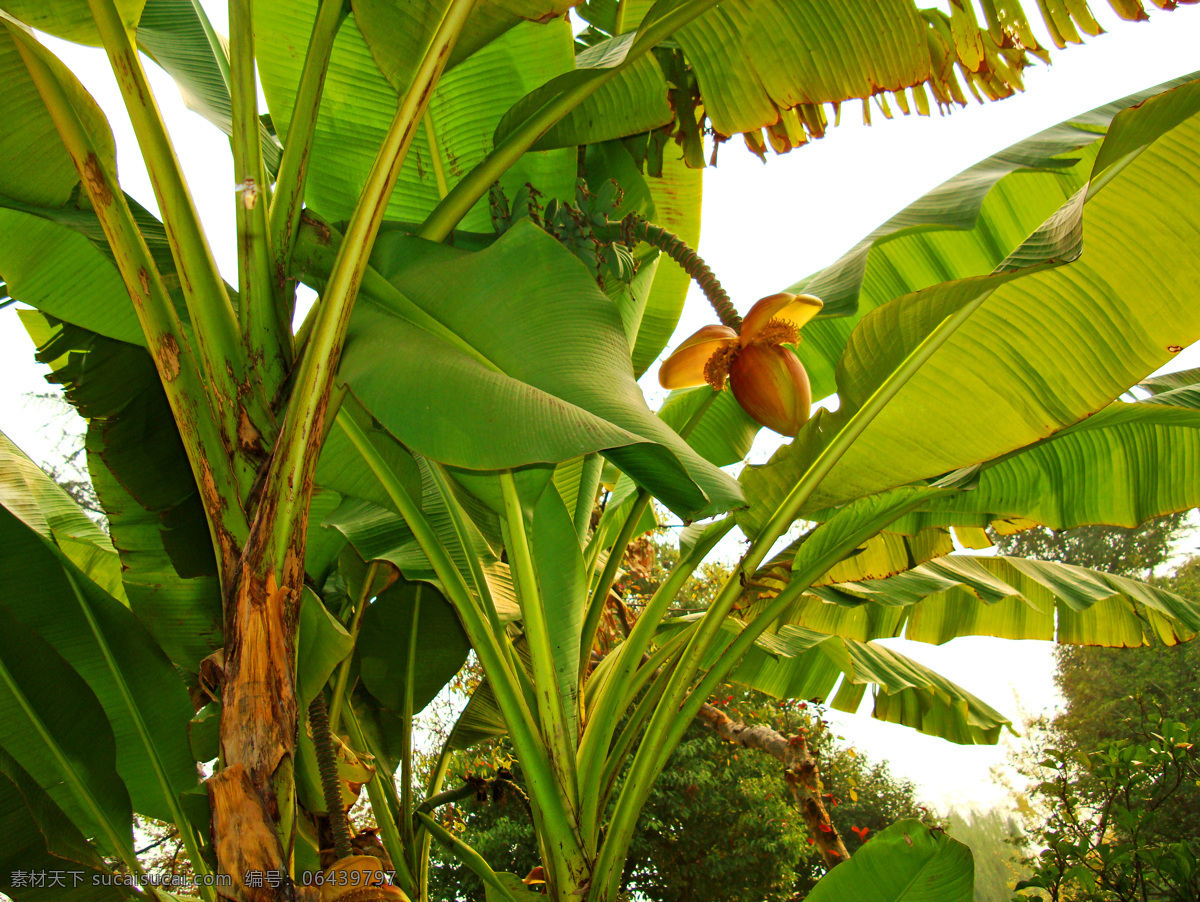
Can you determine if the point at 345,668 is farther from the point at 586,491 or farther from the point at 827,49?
the point at 827,49

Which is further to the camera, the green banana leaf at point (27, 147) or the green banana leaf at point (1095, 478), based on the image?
the green banana leaf at point (1095, 478)

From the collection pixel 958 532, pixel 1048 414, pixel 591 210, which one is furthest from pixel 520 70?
pixel 958 532

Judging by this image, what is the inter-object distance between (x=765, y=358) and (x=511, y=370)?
415 millimetres

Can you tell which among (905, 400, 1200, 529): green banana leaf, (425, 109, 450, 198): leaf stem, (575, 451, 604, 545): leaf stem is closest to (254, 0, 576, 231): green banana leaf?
(425, 109, 450, 198): leaf stem

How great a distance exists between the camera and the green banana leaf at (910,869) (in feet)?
3.60

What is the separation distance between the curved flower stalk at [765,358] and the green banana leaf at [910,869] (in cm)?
65

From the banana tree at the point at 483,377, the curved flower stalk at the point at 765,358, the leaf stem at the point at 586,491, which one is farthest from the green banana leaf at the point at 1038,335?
the leaf stem at the point at 586,491

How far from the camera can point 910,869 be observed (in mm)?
1097

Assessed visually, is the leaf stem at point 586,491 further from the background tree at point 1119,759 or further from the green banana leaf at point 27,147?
the background tree at point 1119,759

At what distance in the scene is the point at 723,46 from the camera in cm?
103

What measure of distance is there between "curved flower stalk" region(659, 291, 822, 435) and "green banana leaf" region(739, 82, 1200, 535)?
17cm

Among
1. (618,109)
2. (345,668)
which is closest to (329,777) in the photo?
(345,668)

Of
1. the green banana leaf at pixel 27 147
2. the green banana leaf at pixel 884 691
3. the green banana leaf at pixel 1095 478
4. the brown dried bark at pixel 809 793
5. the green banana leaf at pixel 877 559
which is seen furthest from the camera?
the brown dried bark at pixel 809 793

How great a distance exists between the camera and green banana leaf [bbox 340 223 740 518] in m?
0.59
